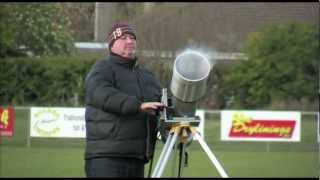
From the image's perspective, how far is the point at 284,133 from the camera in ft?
59.1

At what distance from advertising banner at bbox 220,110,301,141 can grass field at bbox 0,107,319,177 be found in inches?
15.0

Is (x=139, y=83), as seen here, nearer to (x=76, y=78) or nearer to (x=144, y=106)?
(x=144, y=106)

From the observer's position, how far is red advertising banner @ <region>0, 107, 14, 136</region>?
1808 centimetres

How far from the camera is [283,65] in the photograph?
3241 cm

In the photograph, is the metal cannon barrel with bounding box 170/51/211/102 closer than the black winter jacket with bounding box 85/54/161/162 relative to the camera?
Yes

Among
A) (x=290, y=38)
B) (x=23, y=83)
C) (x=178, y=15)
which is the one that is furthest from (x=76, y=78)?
Answer: (x=290, y=38)

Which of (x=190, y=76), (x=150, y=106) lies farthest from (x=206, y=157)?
(x=190, y=76)

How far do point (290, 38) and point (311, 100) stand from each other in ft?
10.1

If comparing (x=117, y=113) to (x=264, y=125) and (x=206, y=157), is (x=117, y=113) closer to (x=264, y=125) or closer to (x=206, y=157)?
(x=206, y=157)

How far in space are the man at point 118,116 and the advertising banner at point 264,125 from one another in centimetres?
1291

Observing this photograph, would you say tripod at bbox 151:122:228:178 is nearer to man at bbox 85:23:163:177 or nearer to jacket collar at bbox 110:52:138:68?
man at bbox 85:23:163:177

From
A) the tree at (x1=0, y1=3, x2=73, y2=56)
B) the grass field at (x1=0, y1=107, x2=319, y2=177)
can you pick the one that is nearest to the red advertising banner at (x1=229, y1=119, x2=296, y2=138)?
the grass field at (x1=0, y1=107, x2=319, y2=177)

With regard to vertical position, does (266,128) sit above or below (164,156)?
below

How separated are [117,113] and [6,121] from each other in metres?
13.7
